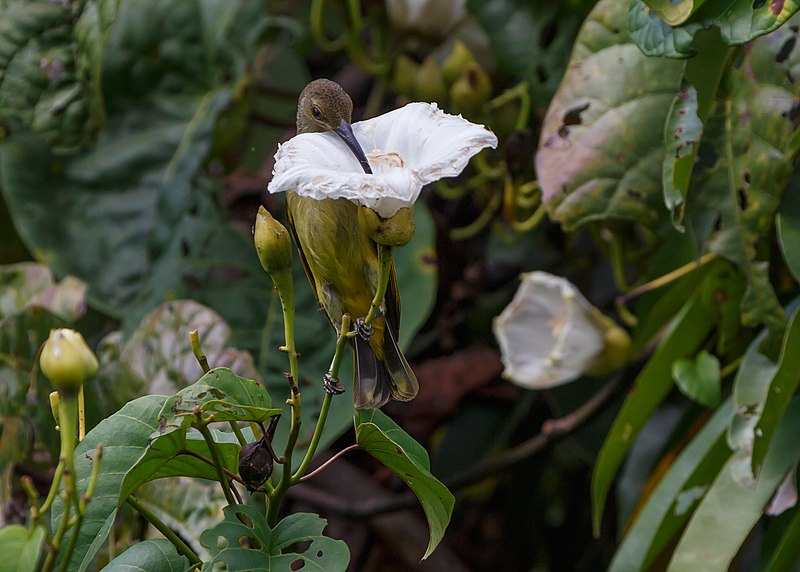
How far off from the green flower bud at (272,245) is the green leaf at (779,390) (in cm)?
48

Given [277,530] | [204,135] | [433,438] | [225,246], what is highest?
[277,530]

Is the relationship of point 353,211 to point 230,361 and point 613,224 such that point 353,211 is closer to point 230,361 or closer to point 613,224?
point 230,361

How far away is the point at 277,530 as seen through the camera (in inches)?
21.8

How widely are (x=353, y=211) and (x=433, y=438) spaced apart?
87cm

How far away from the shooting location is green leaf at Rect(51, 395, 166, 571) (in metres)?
0.53

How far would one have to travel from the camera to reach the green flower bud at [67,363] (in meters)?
0.47

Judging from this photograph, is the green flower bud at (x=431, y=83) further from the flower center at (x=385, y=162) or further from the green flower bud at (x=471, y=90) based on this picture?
the flower center at (x=385, y=162)

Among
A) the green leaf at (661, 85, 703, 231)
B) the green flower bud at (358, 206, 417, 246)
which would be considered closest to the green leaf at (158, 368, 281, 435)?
the green flower bud at (358, 206, 417, 246)

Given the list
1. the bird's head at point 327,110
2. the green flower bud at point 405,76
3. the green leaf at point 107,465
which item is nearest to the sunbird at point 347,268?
the bird's head at point 327,110

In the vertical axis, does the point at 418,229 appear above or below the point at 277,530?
below

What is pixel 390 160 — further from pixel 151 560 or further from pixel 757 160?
pixel 757 160

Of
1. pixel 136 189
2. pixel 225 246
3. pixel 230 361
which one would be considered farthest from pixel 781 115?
pixel 136 189

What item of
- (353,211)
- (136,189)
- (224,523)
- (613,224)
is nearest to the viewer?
(224,523)

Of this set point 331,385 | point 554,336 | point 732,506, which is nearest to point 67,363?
point 331,385
